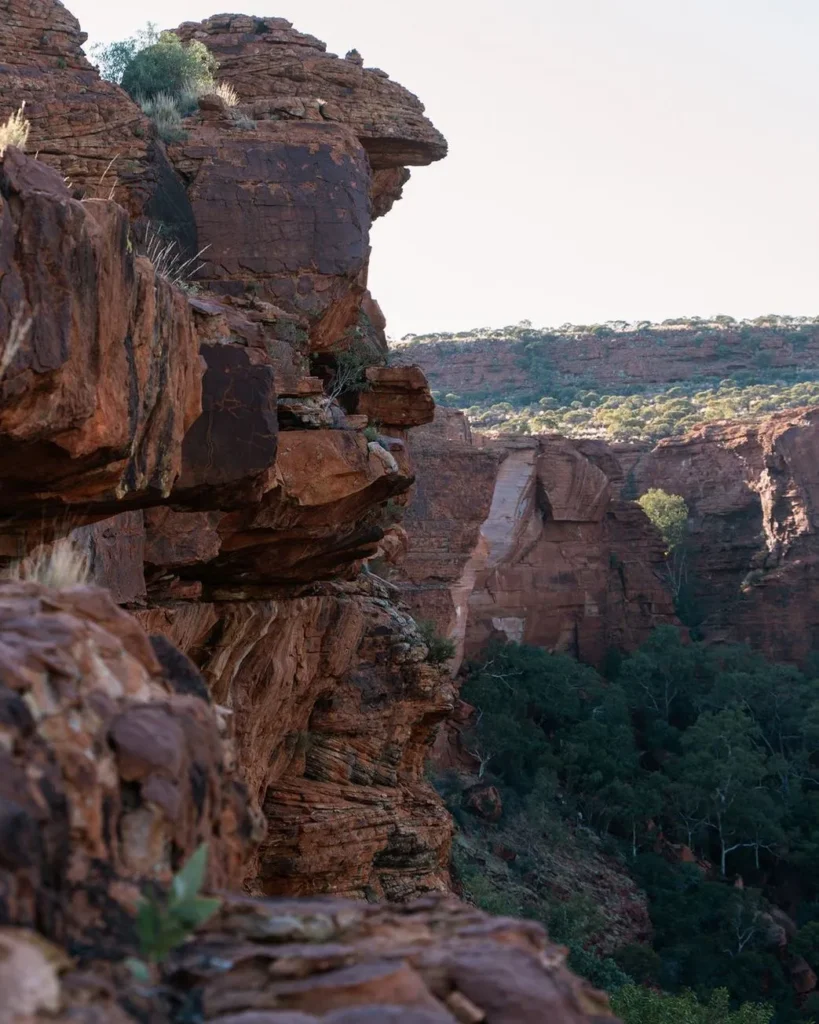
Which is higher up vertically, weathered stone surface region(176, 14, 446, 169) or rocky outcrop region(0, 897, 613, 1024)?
weathered stone surface region(176, 14, 446, 169)

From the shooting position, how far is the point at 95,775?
9.49ft

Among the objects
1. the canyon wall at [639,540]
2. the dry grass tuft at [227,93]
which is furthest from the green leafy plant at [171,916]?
the canyon wall at [639,540]

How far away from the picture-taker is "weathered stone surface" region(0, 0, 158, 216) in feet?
39.7

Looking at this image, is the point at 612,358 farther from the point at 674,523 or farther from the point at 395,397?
the point at 395,397

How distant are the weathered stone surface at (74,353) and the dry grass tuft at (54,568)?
0.98 ft

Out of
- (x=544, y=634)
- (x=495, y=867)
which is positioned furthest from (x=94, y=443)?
(x=544, y=634)

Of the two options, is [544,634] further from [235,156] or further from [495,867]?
[235,156]

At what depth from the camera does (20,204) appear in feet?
19.7

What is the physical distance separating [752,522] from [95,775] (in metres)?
46.3

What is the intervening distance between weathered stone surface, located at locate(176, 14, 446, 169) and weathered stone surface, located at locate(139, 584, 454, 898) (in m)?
5.71

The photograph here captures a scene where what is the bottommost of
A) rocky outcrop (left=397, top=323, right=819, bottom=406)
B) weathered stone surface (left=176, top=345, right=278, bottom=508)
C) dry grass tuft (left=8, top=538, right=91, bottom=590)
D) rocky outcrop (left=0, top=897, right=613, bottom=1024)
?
rocky outcrop (left=0, top=897, right=613, bottom=1024)

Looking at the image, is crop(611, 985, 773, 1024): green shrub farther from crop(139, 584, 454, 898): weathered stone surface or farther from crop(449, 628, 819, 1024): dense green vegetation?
crop(139, 584, 454, 898): weathered stone surface

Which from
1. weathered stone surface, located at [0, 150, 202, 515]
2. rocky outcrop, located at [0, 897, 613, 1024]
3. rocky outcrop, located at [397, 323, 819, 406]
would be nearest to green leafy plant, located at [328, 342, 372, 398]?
weathered stone surface, located at [0, 150, 202, 515]

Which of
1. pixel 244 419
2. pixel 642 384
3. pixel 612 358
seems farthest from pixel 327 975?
pixel 612 358
